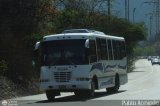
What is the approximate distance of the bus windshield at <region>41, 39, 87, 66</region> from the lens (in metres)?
27.4

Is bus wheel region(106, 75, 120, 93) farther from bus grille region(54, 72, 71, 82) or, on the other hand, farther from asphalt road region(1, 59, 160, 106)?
bus grille region(54, 72, 71, 82)

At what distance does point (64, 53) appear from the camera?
2748 cm

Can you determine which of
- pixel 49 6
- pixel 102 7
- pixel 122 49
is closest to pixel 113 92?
pixel 122 49

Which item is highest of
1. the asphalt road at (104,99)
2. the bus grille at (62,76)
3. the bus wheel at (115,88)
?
the bus grille at (62,76)

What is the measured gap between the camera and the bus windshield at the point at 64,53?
89.9ft

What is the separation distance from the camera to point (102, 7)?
6034 cm

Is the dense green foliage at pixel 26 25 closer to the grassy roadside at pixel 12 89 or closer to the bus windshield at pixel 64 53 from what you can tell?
the grassy roadside at pixel 12 89

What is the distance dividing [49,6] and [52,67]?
16478 millimetres

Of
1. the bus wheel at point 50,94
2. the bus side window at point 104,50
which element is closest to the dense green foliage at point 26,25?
the bus side window at point 104,50

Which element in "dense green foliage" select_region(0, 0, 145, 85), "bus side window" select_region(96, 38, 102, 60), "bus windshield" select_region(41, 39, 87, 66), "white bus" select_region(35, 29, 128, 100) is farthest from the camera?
"dense green foliage" select_region(0, 0, 145, 85)

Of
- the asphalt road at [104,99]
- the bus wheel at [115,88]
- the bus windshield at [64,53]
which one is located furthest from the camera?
the bus wheel at [115,88]

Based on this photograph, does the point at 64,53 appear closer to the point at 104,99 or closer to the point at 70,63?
the point at 70,63

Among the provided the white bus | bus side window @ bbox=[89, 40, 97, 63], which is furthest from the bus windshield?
bus side window @ bbox=[89, 40, 97, 63]

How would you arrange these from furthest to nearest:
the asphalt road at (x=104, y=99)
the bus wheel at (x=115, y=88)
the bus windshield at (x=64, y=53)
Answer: the bus wheel at (x=115, y=88) < the bus windshield at (x=64, y=53) < the asphalt road at (x=104, y=99)
